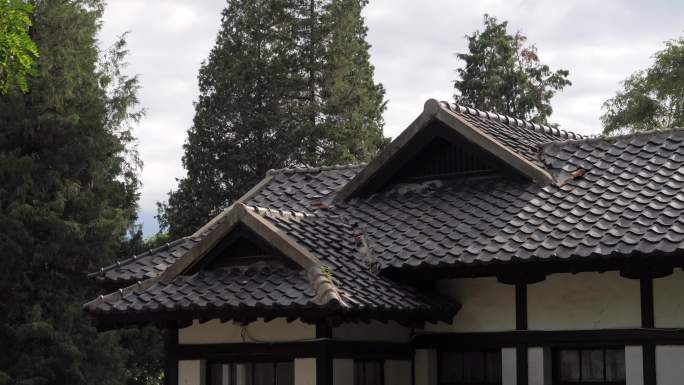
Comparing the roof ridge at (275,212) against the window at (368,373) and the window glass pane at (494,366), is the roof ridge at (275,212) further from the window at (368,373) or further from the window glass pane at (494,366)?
the window glass pane at (494,366)

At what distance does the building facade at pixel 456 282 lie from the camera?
11414mm

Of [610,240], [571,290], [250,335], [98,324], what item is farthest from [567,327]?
[98,324]

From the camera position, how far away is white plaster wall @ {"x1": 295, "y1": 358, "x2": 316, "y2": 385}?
11.9m

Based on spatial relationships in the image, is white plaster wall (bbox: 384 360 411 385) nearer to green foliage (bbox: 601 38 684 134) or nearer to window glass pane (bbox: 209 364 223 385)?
window glass pane (bbox: 209 364 223 385)

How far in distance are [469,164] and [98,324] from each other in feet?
15.9

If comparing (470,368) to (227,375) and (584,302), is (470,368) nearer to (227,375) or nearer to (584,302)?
(584,302)

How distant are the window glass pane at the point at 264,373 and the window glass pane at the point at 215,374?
0.49m

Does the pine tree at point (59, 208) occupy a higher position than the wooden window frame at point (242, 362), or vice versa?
the pine tree at point (59, 208)

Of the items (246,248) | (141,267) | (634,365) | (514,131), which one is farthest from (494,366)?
(141,267)

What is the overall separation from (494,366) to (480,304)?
0.72m

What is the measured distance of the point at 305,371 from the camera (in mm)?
11984

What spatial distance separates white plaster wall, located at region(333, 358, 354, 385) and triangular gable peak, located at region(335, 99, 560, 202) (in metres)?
2.95

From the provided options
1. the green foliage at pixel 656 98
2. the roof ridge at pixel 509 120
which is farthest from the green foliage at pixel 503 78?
the roof ridge at pixel 509 120

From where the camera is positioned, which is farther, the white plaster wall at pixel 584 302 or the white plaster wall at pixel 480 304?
the white plaster wall at pixel 480 304
